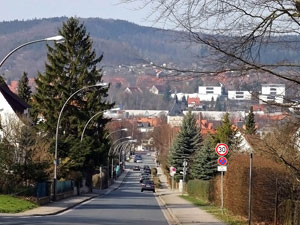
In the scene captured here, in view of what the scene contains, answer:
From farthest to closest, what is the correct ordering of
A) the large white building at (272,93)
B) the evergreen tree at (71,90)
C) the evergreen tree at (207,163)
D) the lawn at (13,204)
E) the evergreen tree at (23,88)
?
the evergreen tree at (23,88) < the evergreen tree at (71,90) < the evergreen tree at (207,163) < the lawn at (13,204) < the large white building at (272,93)

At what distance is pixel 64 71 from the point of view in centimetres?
6569

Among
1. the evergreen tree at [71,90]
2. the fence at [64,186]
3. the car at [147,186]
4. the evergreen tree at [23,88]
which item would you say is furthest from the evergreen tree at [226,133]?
the evergreen tree at [23,88]

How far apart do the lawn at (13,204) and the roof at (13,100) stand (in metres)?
27.1

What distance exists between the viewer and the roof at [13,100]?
6398cm

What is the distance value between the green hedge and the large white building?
36.0 m

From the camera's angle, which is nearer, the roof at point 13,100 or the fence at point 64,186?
the fence at point 64,186

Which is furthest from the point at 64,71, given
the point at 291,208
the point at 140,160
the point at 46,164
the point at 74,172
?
the point at 140,160

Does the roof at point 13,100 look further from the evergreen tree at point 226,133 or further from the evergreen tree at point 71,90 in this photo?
the evergreen tree at point 226,133

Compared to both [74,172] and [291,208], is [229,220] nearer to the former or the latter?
[291,208]

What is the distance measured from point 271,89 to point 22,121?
35191 mm

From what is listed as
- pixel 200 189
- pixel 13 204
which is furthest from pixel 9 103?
pixel 13 204

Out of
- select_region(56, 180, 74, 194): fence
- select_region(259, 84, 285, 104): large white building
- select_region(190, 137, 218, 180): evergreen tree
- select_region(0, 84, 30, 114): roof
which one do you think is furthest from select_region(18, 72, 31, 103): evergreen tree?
select_region(259, 84, 285, 104): large white building

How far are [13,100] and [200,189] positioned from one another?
2148 cm

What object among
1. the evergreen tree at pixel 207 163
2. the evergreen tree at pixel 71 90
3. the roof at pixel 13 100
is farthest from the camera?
the evergreen tree at pixel 71 90
